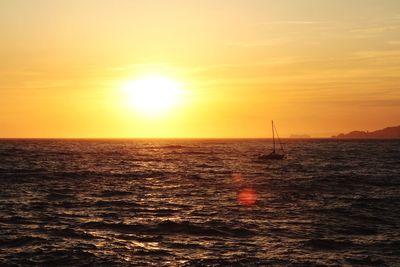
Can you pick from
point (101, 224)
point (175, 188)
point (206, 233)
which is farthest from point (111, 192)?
point (206, 233)

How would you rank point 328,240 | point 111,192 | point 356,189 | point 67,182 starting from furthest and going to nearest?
point 67,182 < point 356,189 < point 111,192 < point 328,240

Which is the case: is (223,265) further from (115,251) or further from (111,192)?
(111,192)

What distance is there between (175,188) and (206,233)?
26.2 metres

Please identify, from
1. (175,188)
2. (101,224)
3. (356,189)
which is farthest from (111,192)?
(356,189)

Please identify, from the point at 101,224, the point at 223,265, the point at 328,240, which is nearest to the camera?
the point at 223,265

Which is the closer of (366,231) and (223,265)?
(223,265)

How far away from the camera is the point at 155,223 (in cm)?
3325

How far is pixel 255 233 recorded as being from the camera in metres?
29.9

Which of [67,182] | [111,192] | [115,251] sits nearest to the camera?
[115,251]

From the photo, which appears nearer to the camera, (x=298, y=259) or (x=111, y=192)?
(x=298, y=259)

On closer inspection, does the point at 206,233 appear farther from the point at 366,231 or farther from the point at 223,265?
the point at 366,231

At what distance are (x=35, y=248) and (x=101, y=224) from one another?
7.26 meters

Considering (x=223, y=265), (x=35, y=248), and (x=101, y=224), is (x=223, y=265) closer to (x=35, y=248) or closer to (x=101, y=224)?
(x=35, y=248)

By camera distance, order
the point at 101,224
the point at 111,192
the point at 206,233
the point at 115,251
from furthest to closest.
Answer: the point at 111,192, the point at 101,224, the point at 206,233, the point at 115,251
